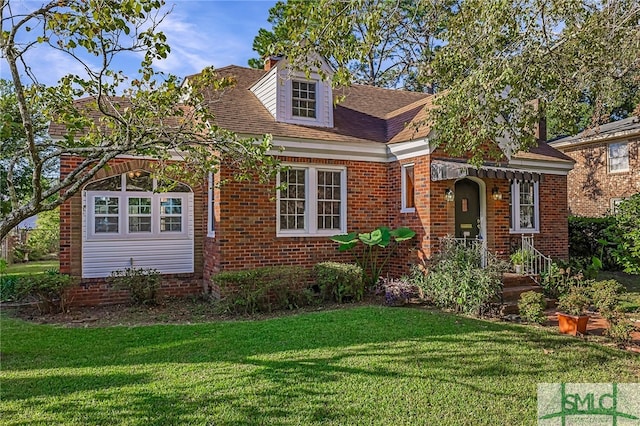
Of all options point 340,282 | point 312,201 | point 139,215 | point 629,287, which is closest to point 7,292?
point 139,215

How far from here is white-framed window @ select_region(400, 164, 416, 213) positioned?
11375 mm

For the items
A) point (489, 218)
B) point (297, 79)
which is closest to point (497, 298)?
point (489, 218)

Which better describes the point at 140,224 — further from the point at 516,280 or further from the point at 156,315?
the point at 516,280

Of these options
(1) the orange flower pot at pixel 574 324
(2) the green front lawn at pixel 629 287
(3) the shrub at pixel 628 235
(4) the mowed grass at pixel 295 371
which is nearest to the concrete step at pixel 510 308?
(4) the mowed grass at pixel 295 371

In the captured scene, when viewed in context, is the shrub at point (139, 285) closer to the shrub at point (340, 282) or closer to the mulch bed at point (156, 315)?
the mulch bed at point (156, 315)

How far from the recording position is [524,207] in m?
13.8

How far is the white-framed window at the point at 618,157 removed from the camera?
65.3ft

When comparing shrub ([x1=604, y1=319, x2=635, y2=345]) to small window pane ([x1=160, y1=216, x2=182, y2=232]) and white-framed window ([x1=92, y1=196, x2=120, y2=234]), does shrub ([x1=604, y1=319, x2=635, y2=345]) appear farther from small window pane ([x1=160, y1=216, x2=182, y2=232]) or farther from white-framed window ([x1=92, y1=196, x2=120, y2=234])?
white-framed window ([x1=92, y1=196, x2=120, y2=234])

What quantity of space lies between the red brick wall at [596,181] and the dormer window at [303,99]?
1549cm

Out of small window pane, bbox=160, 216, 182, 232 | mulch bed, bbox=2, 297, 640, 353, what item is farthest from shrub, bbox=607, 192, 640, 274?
small window pane, bbox=160, 216, 182, 232

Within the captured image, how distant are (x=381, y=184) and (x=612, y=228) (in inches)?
377

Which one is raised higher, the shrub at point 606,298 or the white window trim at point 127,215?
the white window trim at point 127,215

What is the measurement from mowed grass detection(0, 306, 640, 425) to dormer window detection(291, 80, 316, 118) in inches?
247

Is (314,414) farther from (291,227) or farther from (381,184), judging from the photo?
(381,184)
